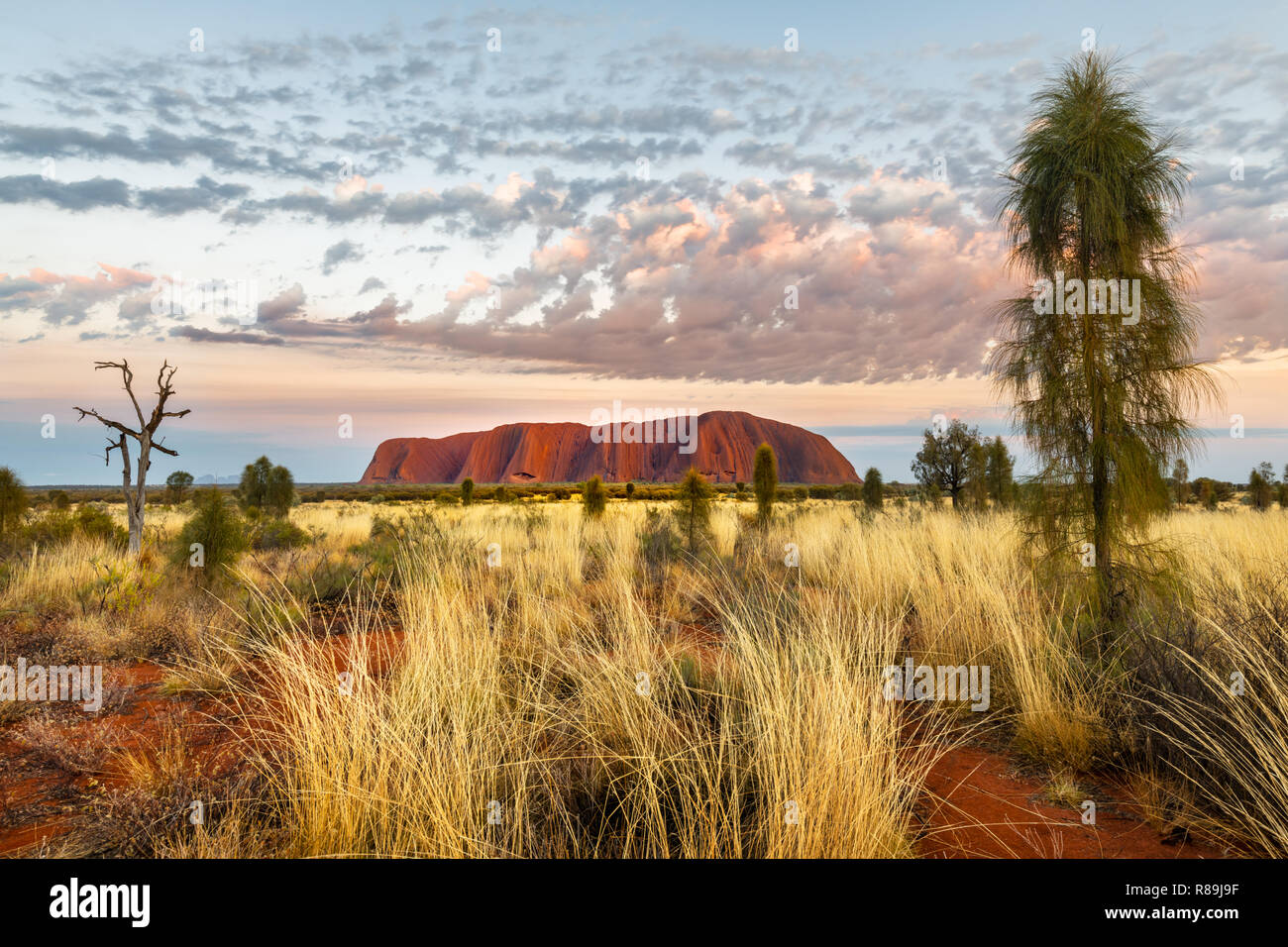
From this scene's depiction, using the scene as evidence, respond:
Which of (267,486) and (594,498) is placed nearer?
(594,498)

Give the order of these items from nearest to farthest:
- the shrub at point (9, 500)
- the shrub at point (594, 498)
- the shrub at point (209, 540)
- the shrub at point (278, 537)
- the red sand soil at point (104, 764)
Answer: the red sand soil at point (104, 764), the shrub at point (209, 540), the shrub at point (9, 500), the shrub at point (278, 537), the shrub at point (594, 498)

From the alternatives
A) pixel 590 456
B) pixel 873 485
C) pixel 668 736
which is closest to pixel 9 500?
pixel 668 736

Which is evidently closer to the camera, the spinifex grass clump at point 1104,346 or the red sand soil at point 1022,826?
the red sand soil at point 1022,826

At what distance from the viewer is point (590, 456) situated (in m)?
136

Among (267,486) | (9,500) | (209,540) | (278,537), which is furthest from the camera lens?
(267,486)

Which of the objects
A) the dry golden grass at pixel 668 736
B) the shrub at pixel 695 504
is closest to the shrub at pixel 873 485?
the shrub at pixel 695 504

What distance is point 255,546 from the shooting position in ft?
48.1

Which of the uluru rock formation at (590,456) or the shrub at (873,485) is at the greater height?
the uluru rock formation at (590,456)

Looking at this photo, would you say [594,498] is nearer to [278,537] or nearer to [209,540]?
[278,537]

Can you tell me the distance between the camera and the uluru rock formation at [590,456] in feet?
422

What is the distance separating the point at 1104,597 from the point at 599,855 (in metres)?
5.12

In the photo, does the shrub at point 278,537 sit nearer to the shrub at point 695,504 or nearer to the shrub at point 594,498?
the shrub at point 594,498
